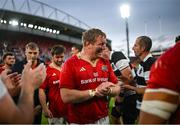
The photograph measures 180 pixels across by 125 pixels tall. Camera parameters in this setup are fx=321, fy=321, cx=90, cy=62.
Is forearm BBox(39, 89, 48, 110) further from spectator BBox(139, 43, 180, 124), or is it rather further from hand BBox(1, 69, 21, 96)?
spectator BBox(139, 43, 180, 124)

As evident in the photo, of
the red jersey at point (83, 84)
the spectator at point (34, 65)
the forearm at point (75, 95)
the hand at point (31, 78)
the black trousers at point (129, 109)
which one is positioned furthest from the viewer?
the black trousers at point (129, 109)

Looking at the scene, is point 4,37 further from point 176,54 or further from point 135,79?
point 176,54

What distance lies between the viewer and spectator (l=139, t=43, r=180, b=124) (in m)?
1.59

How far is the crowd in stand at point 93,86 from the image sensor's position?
1621 mm

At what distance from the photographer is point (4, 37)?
30.9 m

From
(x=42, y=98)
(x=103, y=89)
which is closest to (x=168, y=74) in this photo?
(x=103, y=89)

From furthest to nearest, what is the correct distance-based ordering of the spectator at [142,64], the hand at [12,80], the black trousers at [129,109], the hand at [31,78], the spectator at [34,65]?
1. the black trousers at [129,109]
2. the spectator at [34,65]
3. the spectator at [142,64]
4. the hand at [12,80]
5. the hand at [31,78]

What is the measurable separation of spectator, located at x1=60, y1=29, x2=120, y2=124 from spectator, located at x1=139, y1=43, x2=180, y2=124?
2528mm

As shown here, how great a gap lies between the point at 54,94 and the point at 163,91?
15.5 feet

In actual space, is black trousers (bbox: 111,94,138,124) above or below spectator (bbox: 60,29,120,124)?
below

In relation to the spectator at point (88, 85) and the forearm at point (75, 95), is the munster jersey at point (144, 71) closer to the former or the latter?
the spectator at point (88, 85)

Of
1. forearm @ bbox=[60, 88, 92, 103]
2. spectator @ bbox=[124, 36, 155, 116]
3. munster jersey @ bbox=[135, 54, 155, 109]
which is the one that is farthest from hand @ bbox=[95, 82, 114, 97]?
munster jersey @ bbox=[135, 54, 155, 109]

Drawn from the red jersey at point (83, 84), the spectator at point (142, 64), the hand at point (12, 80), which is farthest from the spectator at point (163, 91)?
the spectator at point (142, 64)

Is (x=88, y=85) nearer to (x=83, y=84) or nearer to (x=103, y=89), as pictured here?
(x=83, y=84)
